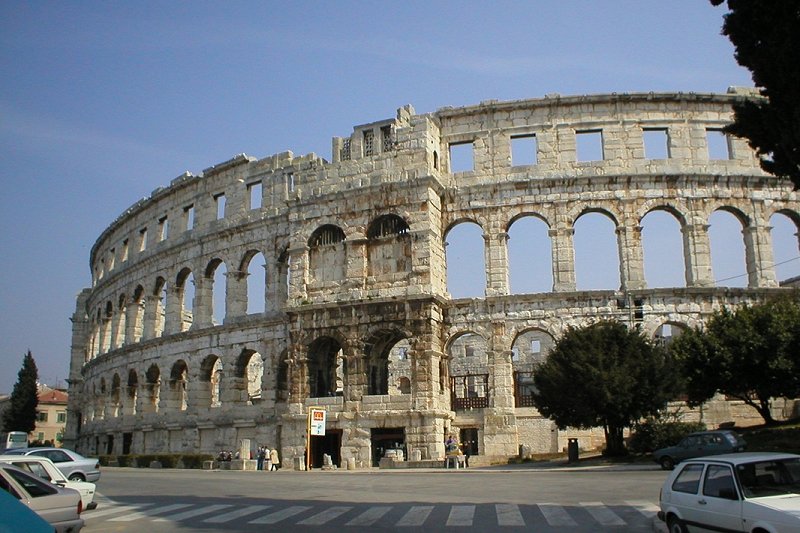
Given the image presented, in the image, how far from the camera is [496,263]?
31.3 m

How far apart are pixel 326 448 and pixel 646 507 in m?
20.1

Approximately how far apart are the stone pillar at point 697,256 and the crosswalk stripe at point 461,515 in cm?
2002

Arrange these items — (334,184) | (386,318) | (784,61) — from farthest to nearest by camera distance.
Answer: (334,184), (386,318), (784,61)

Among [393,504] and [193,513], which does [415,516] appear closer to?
[393,504]

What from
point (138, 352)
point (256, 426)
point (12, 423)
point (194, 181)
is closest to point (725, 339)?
point (256, 426)

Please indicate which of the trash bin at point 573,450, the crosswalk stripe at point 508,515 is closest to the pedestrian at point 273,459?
the trash bin at point 573,450

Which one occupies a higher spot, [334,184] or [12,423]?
[334,184]

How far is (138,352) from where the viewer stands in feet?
139

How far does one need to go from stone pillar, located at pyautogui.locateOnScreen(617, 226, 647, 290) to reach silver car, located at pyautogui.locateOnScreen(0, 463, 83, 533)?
968 inches

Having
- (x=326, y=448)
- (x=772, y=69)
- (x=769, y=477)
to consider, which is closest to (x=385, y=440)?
(x=326, y=448)

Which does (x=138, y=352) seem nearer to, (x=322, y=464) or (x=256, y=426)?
(x=256, y=426)

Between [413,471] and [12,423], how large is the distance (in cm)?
5437

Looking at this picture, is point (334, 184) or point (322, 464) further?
point (334, 184)

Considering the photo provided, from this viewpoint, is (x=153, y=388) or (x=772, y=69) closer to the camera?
(x=772, y=69)
